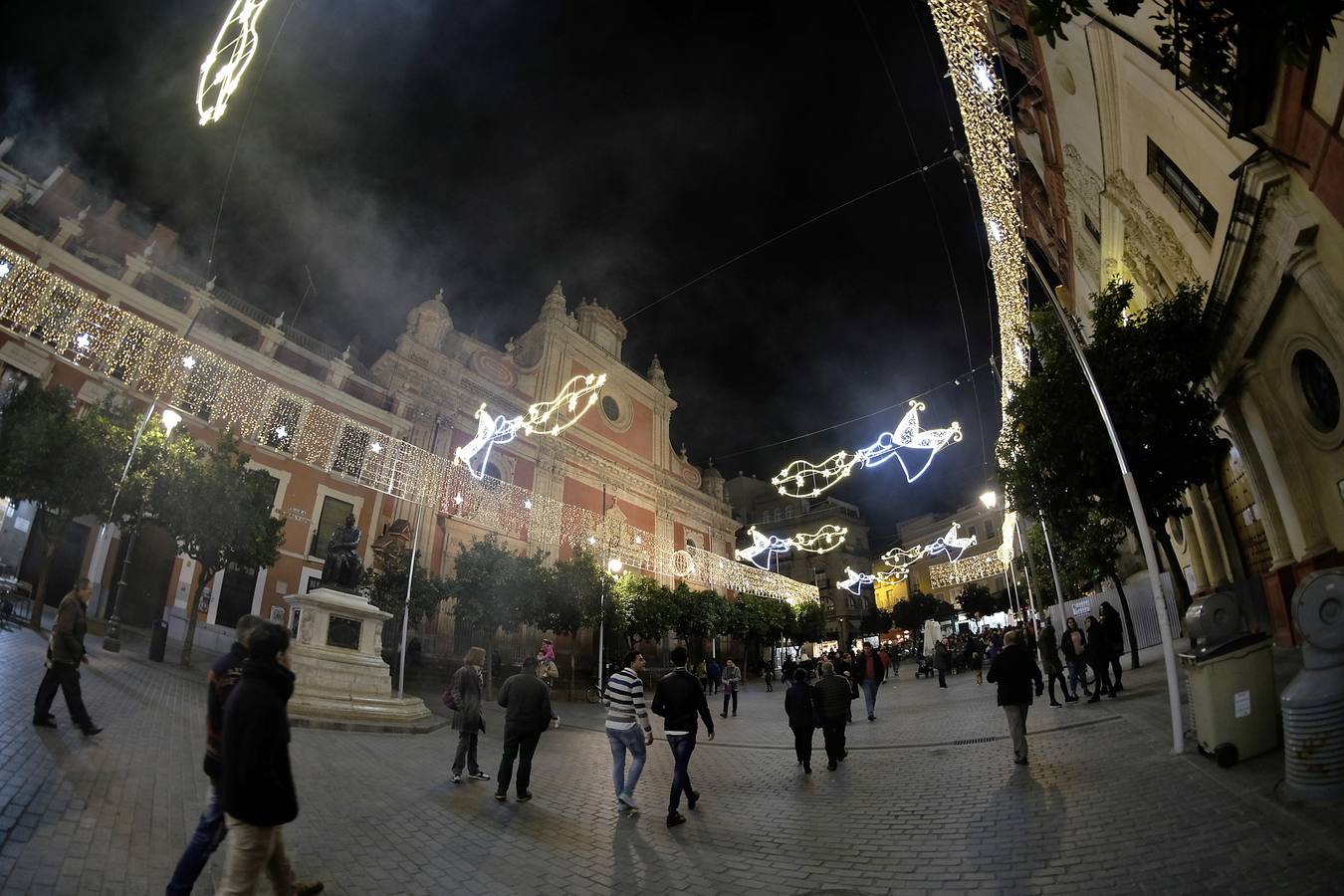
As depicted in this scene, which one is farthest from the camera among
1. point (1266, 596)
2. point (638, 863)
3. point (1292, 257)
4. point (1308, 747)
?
point (1266, 596)

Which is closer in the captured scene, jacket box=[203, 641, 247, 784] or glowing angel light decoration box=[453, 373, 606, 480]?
jacket box=[203, 641, 247, 784]

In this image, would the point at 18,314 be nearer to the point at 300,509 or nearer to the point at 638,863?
the point at 638,863

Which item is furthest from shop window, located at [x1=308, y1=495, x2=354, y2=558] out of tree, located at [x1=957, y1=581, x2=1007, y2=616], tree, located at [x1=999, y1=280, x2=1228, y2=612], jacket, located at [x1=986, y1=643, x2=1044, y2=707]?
tree, located at [x1=957, y1=581, x2=1007, y2=616]

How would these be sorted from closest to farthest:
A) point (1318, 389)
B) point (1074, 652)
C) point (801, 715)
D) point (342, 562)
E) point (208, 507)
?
1. point (801, 715)
2. point (1318, 389)
3. point (1074, 652)
4. point (342, 562)
5. point (208, 507)

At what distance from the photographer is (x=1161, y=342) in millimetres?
11078

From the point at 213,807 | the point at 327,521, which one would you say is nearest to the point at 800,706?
the point at 213,807

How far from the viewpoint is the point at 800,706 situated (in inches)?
316

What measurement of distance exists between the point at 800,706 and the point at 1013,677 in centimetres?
261

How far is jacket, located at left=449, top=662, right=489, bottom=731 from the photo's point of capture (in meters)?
7.46

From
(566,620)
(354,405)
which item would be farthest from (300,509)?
(566,620)

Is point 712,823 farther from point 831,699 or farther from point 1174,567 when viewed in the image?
point 1174,567

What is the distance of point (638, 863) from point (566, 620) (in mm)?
20431

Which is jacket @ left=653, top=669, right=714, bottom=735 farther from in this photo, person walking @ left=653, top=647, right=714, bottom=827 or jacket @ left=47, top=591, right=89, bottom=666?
jacket @ left=47, top=591, right=89, bottom=666

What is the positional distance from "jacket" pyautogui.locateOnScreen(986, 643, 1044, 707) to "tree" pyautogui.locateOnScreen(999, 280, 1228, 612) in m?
5.98
